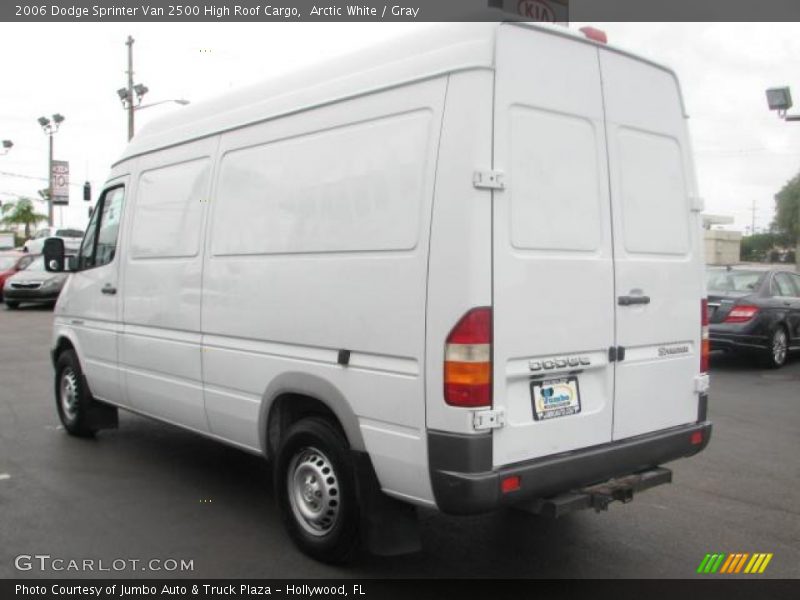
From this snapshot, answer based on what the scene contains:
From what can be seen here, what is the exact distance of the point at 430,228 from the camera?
11.5 ft

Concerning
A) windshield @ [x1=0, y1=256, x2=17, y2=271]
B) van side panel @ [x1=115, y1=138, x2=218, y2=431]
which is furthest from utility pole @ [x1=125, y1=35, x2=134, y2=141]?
van side panel @ [x1=115, y1=138, x2=218, y2=431]

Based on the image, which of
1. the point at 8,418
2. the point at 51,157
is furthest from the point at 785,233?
the point at 8,418

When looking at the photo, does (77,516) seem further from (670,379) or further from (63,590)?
(670,379)

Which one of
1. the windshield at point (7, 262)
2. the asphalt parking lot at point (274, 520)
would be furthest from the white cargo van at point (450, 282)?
the windshield at point (7, 262)

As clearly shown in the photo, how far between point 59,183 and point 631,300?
4910 cm

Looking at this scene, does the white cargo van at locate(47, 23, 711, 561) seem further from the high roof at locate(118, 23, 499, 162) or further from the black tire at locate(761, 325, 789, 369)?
the black tire at locate(761, 325, 789, 369)

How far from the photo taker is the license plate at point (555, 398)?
364cm

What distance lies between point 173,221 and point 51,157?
4872 cm

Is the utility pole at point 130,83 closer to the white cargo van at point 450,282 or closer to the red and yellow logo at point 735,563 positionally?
the white cargo van at point 450,282

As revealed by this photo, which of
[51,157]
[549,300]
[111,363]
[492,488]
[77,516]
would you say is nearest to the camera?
[492,488]

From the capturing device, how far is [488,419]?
340 cm

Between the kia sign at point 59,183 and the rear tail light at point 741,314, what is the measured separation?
44196 mm

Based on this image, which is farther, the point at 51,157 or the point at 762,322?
the point at 51,157

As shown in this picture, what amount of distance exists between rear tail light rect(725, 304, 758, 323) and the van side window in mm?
8652
